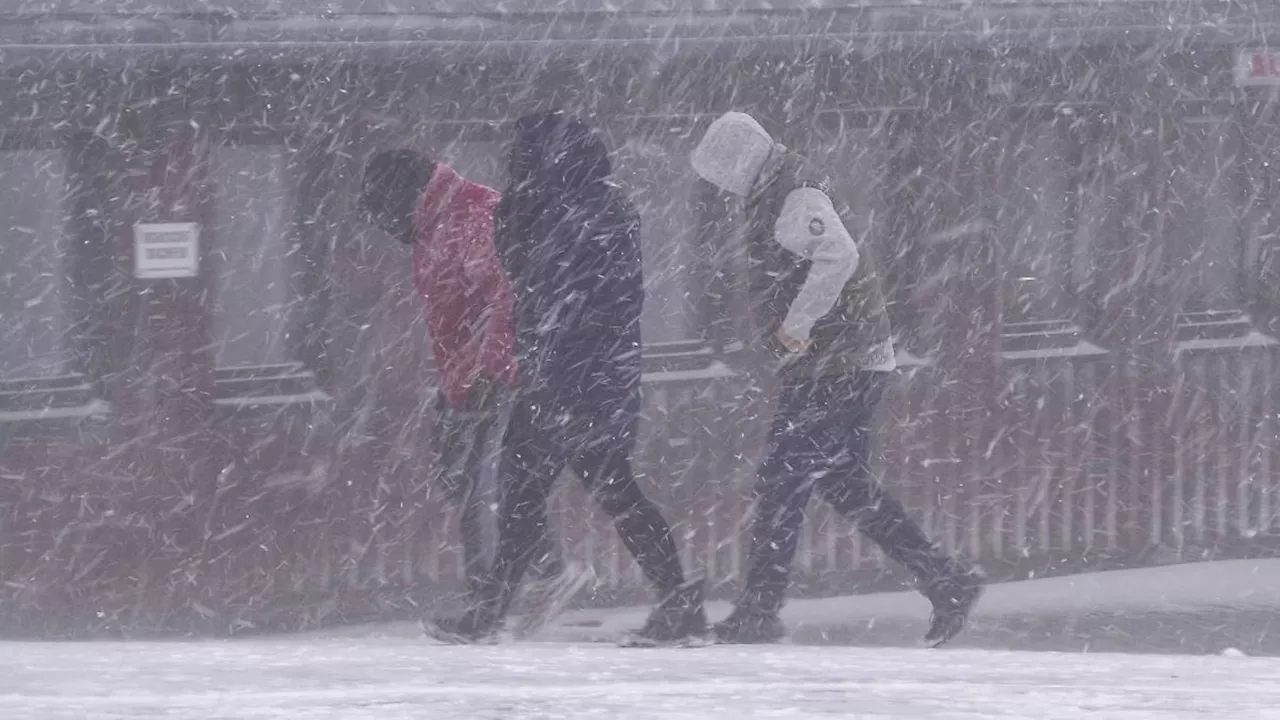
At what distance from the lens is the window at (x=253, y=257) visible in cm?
671

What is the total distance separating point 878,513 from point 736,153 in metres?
1.19

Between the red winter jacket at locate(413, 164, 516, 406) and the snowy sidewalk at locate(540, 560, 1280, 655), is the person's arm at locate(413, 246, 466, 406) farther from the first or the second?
the snowy sidewalk at locate(540, 560, 1280, 655)

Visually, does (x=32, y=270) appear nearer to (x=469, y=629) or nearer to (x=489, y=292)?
(x=489, y=292)

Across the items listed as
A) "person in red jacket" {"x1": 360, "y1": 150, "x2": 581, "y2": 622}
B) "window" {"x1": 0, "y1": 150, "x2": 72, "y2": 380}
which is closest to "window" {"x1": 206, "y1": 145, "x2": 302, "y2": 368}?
"window" {"x1": 0, "y1": 150, "x2": 72, "y2": 380}

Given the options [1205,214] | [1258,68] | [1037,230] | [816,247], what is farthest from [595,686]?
[1205,214]

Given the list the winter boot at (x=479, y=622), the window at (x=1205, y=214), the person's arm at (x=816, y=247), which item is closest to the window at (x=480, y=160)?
the winter boot at (x=479, y=622)

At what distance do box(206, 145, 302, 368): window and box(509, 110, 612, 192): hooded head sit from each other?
2.30m

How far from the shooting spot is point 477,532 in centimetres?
530

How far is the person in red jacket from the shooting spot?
16.2ft

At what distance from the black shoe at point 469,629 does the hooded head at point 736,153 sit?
5.00 ft

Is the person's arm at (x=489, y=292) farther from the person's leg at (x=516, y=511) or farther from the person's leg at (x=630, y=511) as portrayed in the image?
the person's leg at (x=630, y=511)

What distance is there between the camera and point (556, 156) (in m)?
4.70

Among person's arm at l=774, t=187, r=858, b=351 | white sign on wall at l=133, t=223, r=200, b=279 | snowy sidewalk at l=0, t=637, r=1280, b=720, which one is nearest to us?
snowy sidewalk at l=0, t=637, r=1280, b=720

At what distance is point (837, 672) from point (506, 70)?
486 cm
